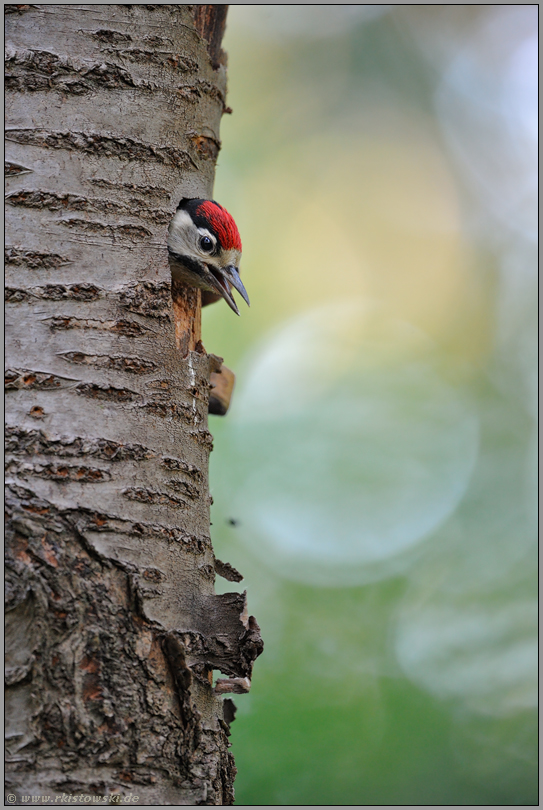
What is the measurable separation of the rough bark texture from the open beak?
43 centimetres

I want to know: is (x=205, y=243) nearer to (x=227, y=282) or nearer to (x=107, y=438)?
(x=227, y=282)

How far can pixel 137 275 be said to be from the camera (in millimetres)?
1584

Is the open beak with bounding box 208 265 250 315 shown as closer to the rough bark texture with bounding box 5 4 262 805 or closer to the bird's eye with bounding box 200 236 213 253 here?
the bird's eye with bounding box 200 236 213 253

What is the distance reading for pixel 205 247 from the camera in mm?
2141

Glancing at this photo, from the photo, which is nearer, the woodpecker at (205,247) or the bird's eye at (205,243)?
the woodpecker at (205,247)

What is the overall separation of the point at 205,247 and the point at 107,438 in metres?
0.94

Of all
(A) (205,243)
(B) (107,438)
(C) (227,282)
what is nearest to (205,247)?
(A) (205,243)

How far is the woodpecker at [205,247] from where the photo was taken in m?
2.02

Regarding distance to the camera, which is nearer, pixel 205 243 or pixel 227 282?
pixel 205 243

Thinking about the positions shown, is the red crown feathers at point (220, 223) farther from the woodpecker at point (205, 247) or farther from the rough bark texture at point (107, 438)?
the rough bark texture at point (107, 438)

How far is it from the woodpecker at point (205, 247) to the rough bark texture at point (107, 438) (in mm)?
217

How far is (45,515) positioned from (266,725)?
3057mm

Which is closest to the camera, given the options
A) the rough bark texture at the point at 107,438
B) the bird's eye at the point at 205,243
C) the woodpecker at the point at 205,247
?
the rough bark texture at the point at 107,438

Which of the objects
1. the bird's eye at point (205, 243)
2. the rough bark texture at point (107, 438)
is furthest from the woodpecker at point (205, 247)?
the rough bark texture at point (107, 438)
